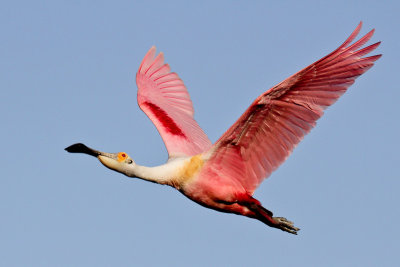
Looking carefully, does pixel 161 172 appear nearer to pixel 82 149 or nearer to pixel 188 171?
pixel 188 171

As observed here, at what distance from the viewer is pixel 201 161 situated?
36.6 ft

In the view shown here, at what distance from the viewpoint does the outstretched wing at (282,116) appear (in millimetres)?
9945

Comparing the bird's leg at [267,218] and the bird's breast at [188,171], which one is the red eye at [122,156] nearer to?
the bird's breast at [188,171]

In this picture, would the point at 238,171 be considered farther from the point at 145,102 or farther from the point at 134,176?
the point at 145,102

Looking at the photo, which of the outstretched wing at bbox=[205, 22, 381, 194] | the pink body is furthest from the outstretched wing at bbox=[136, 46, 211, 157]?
the outstretched wing at bbox=[205, 22, 381, 194]

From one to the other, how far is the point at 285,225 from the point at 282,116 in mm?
2009

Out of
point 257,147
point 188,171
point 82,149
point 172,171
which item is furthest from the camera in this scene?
point 82,149

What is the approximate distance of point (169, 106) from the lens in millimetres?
14180

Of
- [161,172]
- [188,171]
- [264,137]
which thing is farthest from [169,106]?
[264,137]

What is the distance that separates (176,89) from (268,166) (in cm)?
422

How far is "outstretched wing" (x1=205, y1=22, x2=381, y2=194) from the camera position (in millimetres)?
9945

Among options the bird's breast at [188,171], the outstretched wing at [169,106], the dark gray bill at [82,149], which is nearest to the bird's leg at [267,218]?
the bird's breast at [188,171]

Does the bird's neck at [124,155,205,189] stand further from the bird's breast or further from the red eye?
the red eye

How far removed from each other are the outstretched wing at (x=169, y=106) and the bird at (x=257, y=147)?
0.44 ft
